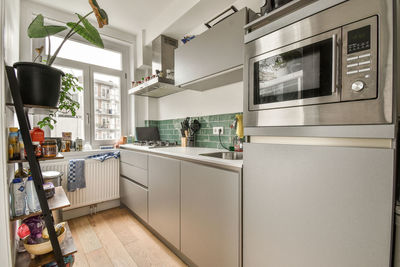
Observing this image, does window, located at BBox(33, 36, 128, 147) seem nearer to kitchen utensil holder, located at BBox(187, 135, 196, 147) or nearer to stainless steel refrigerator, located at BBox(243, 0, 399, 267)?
kitchen utensil holder, located at BBox(187, 135, 196, 147)

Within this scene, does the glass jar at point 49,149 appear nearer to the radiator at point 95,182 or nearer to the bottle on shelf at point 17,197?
the bottle on shelf at point 17,197

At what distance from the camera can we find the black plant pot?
949 millimetres

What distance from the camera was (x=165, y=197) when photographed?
1.75m

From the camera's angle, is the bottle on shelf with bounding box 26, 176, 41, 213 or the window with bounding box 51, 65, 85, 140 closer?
the bottle on shelf with bounding box 26, 176, 41, 213

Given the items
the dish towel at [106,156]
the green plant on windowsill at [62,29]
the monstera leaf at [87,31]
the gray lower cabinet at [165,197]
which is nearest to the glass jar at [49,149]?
the green plant on windowsill at [62,29]

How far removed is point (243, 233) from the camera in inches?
42.9

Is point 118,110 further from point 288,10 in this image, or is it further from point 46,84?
point 288,10

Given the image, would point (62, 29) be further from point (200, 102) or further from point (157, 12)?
point (157, 12)

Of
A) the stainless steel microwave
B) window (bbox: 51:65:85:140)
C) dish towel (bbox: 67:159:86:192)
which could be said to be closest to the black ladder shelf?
the stainless steel microwave

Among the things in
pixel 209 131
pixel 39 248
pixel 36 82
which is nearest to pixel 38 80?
pixel 36 82

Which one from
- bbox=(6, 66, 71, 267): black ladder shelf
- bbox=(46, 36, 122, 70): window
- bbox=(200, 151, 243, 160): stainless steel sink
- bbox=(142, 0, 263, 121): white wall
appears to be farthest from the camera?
bbox=(46, 36, 122, 70): window

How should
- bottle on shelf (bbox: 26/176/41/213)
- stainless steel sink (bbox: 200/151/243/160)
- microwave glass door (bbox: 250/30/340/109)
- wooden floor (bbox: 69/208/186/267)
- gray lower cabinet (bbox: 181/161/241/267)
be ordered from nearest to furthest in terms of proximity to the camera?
microwave glass door (bbox: 250/30/340/109)
bottle on shelf (bbox: 26/176/41/213)
gray lower cabinet (bbox: 181/161/241/267)
wooden floor (bbox: 69/208/186/267)
stainless steel sink (bbox: 200/151/243/160)

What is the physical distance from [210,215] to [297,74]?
1070mm

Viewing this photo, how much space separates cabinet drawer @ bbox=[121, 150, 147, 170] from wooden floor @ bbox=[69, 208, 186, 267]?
78 centimetres
